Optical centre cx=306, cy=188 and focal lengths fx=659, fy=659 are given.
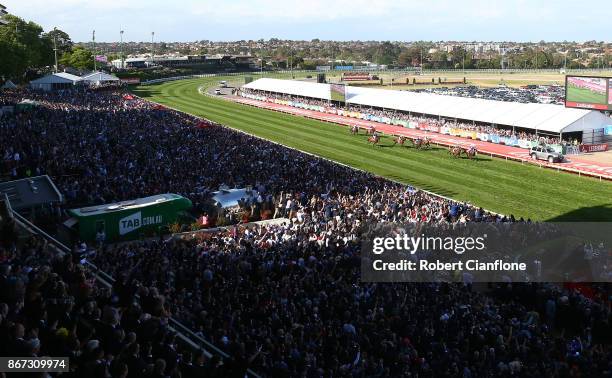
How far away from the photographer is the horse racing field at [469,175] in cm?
3061

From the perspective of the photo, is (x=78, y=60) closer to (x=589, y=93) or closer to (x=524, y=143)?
(x=524, y=143)

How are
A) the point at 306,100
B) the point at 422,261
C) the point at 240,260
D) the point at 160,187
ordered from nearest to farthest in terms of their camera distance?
the point at 240,260 → the point at 422,261 → the point at 160,187 → the point at 306,100

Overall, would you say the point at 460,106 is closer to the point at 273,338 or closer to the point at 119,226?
the point at 119,226

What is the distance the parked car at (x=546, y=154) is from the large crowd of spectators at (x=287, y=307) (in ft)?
60.3

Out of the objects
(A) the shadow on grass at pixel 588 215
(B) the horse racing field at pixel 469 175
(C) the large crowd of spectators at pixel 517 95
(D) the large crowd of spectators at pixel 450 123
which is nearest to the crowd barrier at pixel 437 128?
(D) the large crowd of spectators at pixel 450 123

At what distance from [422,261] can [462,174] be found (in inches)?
809

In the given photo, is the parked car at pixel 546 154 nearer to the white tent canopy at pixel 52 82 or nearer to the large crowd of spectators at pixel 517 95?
the large crowd of spectators at pixel 517 95

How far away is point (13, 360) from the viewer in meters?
7.96

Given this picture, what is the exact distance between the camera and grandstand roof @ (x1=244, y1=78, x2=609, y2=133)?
155 feet

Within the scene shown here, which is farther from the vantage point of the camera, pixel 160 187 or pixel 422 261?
pixel 160 187

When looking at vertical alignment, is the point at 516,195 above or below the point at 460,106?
below

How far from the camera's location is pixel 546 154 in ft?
137

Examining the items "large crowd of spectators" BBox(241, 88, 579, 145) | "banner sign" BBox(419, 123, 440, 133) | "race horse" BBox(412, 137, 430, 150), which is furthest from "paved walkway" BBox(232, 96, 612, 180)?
"race horse" BBox(412, 137, 430, 150)

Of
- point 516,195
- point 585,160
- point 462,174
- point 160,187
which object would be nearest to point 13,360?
point 160,187
